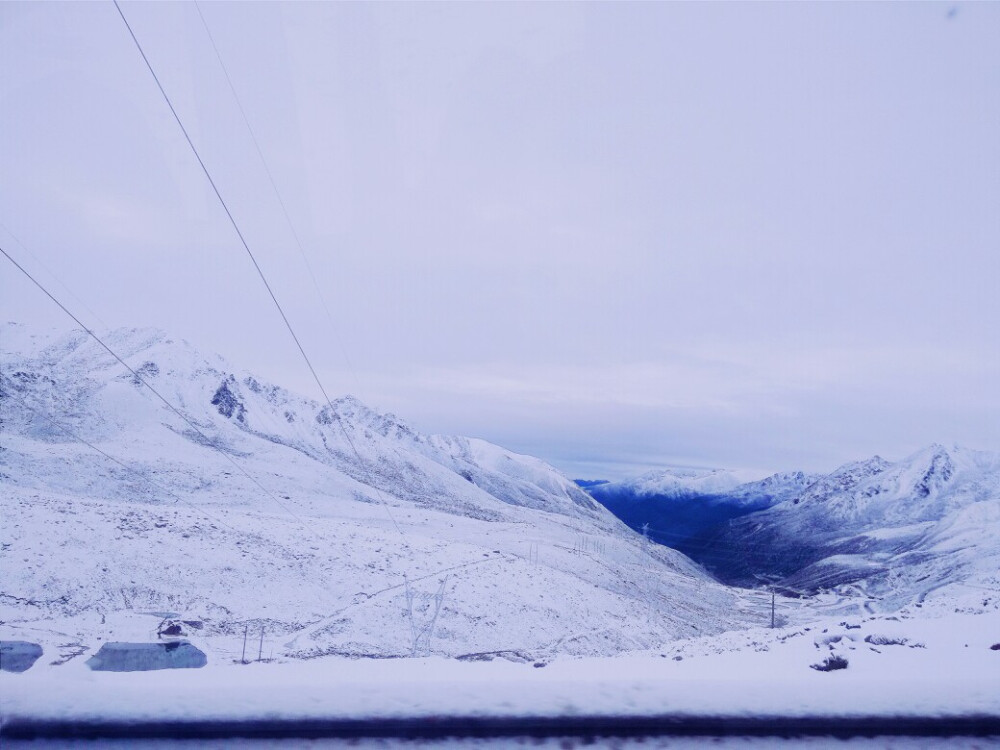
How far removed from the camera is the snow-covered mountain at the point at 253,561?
15258mm

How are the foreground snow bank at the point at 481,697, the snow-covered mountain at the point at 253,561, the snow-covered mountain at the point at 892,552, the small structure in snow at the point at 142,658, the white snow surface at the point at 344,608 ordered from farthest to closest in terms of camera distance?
1. the snow-covered mountain at the point at 892,552
2. the snow-covered mountain at the point at 253,561
3. the small structure in snow at the point at 142,658
4. the white snow surface at the point at 344,608
5. the foreground snow bank at the point at 481,697

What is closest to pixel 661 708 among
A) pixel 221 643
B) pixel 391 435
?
pixel 221 643

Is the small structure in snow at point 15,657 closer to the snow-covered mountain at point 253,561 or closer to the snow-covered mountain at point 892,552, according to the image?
the snow-covered mountain at point 253,561

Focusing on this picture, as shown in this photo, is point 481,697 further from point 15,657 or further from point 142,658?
point 142,658

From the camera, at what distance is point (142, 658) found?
2764mm

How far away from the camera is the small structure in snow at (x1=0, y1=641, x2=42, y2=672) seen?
6.15 feet

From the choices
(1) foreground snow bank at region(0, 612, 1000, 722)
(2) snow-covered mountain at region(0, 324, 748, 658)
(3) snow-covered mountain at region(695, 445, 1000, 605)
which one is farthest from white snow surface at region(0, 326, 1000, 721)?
(3) snow-covered mountain at region(695, 445, 1000, 605)

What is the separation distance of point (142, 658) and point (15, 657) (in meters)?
0.93

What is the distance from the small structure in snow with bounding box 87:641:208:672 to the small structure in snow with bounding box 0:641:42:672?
0.34 m

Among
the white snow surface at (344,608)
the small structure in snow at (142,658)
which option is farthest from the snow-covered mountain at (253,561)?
the small structure in snow at (142,658)

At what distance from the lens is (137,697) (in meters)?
1.72

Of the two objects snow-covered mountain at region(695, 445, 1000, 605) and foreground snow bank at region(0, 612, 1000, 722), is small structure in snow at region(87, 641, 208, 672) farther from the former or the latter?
snow-covered mountain at region(695, 445, 1000, 605)

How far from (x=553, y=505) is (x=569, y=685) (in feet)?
462

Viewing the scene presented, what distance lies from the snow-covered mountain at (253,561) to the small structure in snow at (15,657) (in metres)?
1.24
